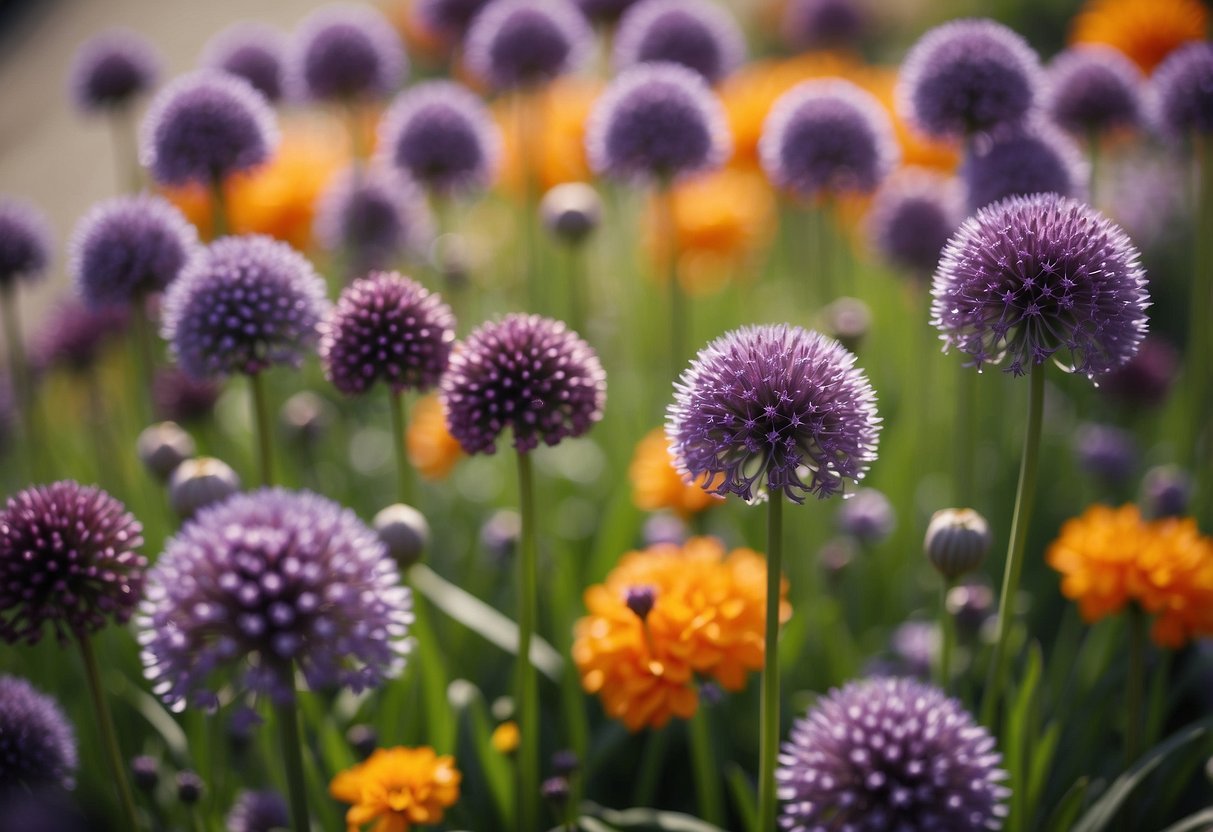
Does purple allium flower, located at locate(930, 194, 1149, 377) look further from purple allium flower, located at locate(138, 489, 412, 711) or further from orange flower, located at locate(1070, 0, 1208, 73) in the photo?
orange flower, located at locate(1070, 0, 1208, 73)

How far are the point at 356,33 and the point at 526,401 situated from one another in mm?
2508

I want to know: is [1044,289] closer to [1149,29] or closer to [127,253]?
[127,253]

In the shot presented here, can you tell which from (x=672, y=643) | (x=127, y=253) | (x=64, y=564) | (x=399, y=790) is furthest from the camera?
(x=127, y=253)

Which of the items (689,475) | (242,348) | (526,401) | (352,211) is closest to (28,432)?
(352,211)

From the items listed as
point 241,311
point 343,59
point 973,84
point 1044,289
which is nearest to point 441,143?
point 343,59

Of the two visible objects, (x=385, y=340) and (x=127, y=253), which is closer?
(x=385, y=340)

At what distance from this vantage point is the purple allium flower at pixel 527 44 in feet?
12.5

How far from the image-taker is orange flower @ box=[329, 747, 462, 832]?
202 cm

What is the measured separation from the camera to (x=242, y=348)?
2318mm

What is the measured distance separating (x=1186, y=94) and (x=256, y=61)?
11.4 feet

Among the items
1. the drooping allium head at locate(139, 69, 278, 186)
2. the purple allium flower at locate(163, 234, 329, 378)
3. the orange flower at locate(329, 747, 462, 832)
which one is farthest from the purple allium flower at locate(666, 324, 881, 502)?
the drooping allium head at locate(139, 69, 278, 186)

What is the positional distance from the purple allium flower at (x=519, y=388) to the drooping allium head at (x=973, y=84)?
1.43 metres

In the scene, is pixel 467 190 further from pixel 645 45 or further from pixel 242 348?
pixel 242 348

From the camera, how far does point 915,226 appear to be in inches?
138
